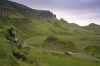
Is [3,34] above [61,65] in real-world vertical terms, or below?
above

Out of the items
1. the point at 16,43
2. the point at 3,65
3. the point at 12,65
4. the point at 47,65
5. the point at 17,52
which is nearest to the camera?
the point at 3,65

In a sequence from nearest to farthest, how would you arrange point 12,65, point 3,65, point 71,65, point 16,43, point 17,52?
1. point 3,65
2. point 12,65
3. point 17,52
4. point 71,65
5. point 16,43

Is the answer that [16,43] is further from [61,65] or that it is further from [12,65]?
[12,65]

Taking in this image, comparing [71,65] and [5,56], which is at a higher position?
[5,56]

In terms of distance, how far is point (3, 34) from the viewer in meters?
157

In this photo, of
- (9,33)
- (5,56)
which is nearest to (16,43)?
(9,33)

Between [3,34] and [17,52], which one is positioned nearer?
[17,52]

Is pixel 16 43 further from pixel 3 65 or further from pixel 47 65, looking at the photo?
pixel 3 65

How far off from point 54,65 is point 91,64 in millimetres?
39083

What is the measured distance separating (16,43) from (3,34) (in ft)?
43.7

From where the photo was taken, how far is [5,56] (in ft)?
258

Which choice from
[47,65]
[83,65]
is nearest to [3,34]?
[47,65]

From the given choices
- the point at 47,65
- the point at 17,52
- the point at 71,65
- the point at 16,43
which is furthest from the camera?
the point at 16,43

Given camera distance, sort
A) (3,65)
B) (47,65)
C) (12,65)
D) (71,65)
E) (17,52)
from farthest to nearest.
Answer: (71,65)
(47,65)
(17,52)
(12,65)
(3,65)
